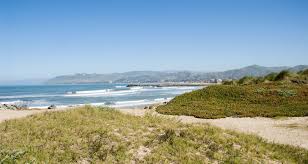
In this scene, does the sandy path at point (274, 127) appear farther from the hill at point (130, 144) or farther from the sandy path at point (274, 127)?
the hill at point (130, 144)

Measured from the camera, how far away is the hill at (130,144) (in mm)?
9133

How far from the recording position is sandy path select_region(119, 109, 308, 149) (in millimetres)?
14195

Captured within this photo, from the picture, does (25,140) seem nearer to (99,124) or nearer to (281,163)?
(99,124)

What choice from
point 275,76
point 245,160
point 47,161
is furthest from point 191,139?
point 275,76

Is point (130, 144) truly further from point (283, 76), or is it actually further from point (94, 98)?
point (94, 98)

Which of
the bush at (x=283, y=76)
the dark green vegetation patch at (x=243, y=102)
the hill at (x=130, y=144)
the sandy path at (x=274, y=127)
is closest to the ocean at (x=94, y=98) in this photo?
the bush at (x=283, y=76)

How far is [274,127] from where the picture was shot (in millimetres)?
17250

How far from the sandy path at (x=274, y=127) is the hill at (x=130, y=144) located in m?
3.28

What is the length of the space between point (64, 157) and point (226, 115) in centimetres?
1366

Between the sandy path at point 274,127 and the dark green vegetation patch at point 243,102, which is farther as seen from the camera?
the dark green vegetation patch at point 243,102

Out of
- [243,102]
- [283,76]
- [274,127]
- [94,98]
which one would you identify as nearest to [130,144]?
[274,127]

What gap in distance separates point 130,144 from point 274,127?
386 inches

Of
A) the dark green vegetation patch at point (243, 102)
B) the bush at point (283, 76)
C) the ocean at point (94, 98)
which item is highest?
the bush at point (283, 76)

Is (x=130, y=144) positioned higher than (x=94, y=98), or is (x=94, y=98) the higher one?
(x=130, y=144)
